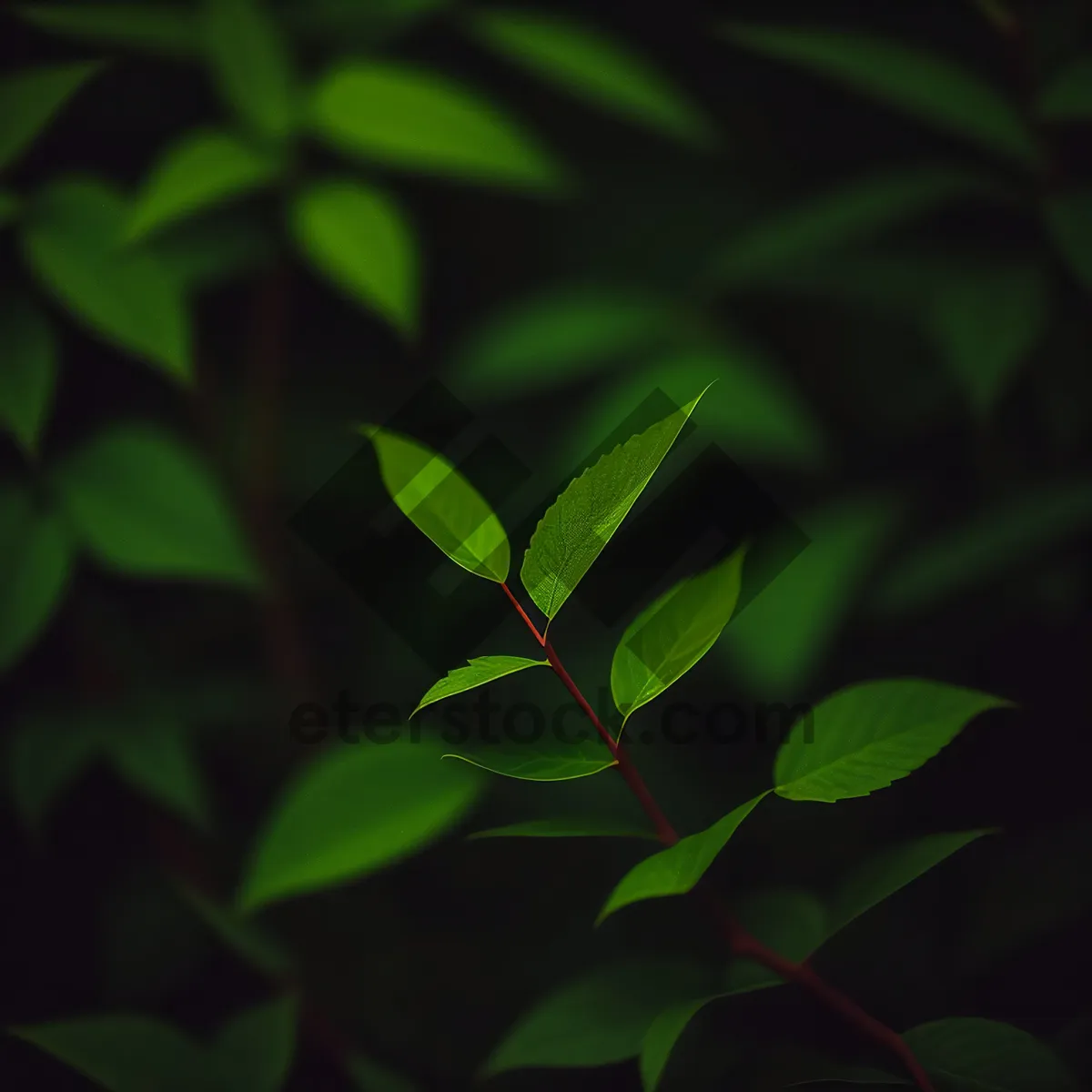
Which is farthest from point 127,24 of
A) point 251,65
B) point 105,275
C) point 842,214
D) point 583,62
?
point 842,214

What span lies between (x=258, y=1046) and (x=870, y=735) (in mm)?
411

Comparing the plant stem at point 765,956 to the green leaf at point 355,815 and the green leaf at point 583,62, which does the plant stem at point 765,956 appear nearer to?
the green leaf at point 355,815

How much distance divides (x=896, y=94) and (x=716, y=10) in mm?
345

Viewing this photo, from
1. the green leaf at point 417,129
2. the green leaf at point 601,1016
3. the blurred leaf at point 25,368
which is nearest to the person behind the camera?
→ the green leaf at point 601,1016

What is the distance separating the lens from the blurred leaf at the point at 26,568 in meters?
0.61

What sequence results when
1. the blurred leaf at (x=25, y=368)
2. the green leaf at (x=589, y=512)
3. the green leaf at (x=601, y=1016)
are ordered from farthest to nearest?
the blurred leaf at (x=25, y=368), the green leaf at (x=601, y=1016), the green leaf at (x=589, y=512)

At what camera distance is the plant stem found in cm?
38

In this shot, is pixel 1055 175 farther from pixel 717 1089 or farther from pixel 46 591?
pixel 46 591

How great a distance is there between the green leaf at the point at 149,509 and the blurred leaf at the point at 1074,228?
60cm

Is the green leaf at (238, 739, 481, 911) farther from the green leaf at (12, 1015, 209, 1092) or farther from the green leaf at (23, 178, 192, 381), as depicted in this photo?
the green leaf at (23, 178, 192, 381)

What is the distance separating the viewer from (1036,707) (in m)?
0.72

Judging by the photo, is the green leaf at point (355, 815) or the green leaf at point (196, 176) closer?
the green leaf at point (355, 815)

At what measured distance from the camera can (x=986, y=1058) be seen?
1.31 ft

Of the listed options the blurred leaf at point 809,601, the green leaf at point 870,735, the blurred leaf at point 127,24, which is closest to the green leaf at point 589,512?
the green leaf at point 870,735
